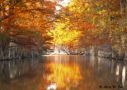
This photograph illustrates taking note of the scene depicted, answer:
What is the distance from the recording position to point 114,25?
10086 millimetres

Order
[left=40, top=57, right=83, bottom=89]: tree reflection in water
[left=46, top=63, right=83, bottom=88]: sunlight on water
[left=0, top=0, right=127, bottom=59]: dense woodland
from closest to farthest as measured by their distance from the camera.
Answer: [left=40, top=57, right=83, bottom=89]: tree reflection in water < [left=46, top=63, right=83, bottom=88]: sunlight on water < [left=0, top=0, right=127, bottom=59]: dense woodland

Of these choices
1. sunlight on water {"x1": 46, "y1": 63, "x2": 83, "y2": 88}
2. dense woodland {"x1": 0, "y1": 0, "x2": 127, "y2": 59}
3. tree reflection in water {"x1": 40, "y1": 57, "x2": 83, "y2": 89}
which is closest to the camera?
tree reflection in water {"x1": 40, "y1": 57, "x2": 83, "y2": 89}

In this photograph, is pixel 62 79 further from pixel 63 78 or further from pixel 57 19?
pixel 57 19

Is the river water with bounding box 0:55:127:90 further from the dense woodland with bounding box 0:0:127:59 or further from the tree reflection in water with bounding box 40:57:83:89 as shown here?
the dense woodland with bounding box 0:0:127:59

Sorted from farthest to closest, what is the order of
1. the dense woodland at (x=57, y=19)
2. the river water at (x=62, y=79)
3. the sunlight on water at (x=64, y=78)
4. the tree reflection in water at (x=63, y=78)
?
1. the dense woodland at (x=57, y=19)
2. the sunlight on water at (x=64, y=78)
3. the tree reflection in water at (x=63, y=78)
4. the river water at (x=62, y=79)

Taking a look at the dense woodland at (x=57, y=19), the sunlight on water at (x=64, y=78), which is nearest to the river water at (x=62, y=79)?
the sunlight on water at (x=64, y=78)

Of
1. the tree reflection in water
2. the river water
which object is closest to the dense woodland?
the river water

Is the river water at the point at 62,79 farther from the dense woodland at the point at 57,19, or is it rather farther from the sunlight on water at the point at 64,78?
the dense woodland at the point at 57,19

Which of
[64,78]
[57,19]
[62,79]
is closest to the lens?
[62,79]

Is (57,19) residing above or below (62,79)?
above

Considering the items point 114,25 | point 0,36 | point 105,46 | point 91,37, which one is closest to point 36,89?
point 114,25

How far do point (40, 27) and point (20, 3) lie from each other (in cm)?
988

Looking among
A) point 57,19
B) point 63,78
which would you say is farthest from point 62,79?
point 57,19

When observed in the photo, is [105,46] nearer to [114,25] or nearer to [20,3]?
[114,25]
